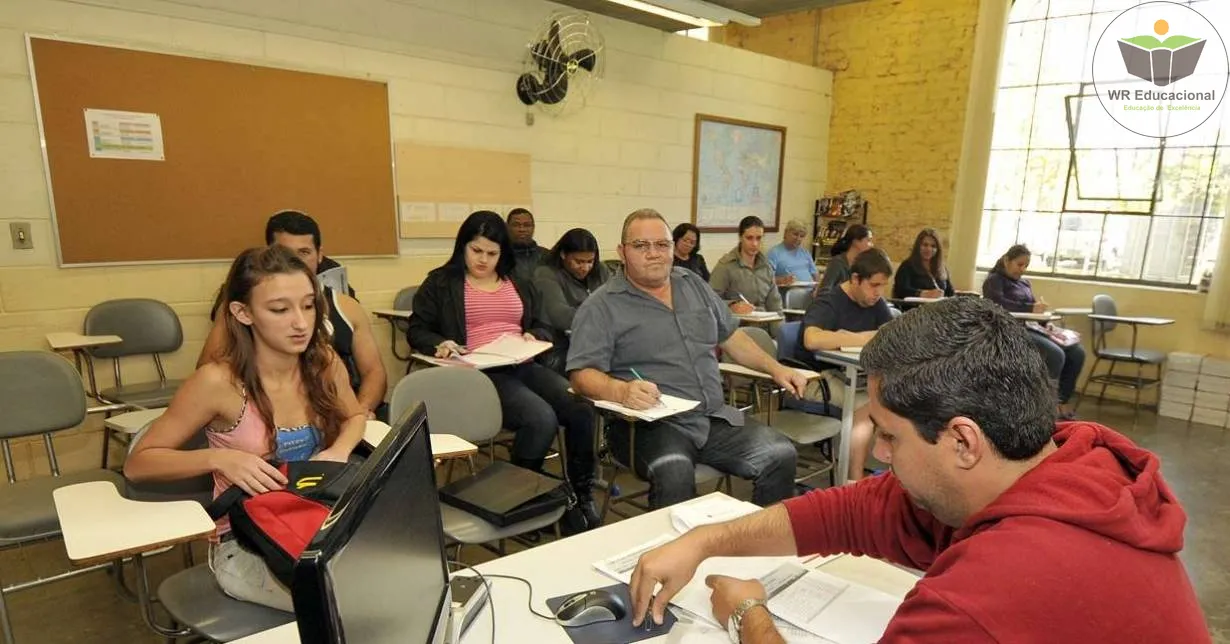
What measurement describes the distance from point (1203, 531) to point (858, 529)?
3.13m

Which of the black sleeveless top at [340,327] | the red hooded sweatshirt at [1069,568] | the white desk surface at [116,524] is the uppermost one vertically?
the red hooded sweatshirt at [1069,568]

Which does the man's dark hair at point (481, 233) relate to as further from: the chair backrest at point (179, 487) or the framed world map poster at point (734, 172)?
the framed world map poster at point (734, 172)

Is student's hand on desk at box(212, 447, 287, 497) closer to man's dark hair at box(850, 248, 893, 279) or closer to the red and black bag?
the red and black bag

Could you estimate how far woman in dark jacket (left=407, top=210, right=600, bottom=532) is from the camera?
114 inches

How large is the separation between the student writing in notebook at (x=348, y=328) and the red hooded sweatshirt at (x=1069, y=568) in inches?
87.2

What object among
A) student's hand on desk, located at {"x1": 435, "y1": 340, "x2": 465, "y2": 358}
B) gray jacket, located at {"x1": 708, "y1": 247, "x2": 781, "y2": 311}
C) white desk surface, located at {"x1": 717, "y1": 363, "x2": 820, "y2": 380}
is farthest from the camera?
gray jacket, located at {"x1": 708, "y1": 247, "x2": 781, "y2": 311}

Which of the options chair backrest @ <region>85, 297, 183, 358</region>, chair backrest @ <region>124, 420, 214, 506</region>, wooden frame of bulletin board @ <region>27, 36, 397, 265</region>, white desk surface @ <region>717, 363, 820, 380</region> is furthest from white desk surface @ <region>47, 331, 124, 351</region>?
white desk surface @ <region>717, 363, 820, 380</region>

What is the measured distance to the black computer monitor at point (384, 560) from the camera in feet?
1.68

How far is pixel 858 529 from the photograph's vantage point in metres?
1.17

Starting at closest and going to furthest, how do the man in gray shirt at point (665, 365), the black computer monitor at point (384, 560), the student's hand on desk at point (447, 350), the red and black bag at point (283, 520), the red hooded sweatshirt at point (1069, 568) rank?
the black computer monitor at point (384, 560) → the red hooded sweatshirt at point (1069, 568) → the red and black bag at point (283, 520) → the man in gray shirt at point (665, 365) → the student's hand on desk at point (447, 350)

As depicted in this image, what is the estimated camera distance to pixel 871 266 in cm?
316

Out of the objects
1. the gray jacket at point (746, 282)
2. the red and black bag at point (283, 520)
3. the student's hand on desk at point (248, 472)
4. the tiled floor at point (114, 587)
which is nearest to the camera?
the red and black bag at point (283, 520)

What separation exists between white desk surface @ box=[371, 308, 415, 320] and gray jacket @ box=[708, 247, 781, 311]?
90.8 inches

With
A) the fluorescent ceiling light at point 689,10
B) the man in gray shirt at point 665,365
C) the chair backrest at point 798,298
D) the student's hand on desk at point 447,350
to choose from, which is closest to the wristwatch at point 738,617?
the man in gray shirt at point 665,365
